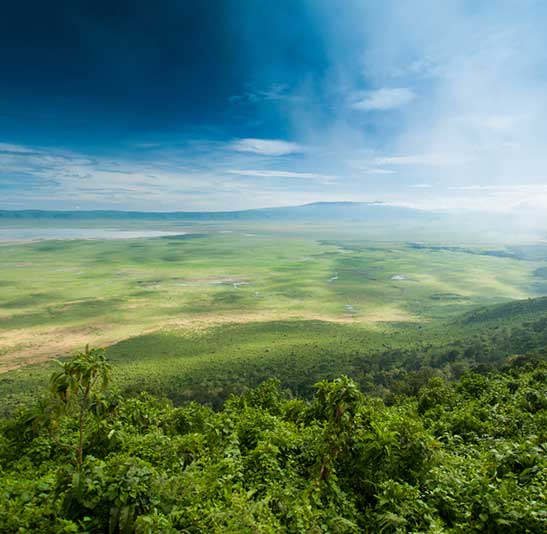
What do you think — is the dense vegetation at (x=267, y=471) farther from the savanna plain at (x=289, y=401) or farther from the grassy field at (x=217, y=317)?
the grassy field at (x=217, y=317)

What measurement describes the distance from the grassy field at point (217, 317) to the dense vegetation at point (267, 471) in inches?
1431

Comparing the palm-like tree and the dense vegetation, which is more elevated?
the palm-like tree

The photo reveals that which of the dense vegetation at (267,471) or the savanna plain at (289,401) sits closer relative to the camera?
the dense vegetation at (267,471)

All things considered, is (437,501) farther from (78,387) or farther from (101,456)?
(101,456)

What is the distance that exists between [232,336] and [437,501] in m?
85.0

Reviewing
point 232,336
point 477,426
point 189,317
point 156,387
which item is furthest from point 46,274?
point 477,426

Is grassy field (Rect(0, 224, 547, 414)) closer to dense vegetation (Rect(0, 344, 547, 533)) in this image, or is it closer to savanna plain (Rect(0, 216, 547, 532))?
savanna plain (Rect(0, 216, 547, 532))

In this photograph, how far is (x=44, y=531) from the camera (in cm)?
690

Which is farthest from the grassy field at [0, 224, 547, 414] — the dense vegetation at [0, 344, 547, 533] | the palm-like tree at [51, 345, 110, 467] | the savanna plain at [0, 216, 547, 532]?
the palm-like tree at [51, 345, 110, 467]

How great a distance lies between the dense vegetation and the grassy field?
36.3 meters

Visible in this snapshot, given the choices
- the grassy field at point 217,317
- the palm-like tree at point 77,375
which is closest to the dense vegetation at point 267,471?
the palm-like tree at point 77,375

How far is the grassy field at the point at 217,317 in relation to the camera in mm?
66375

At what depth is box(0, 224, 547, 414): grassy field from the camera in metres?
66.4

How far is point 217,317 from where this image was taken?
112 meters
